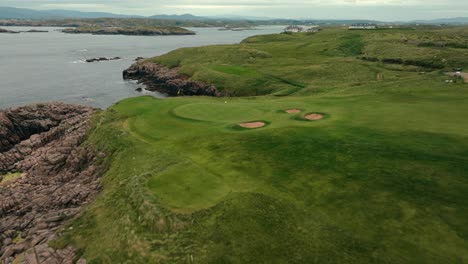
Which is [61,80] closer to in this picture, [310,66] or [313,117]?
[310,66]

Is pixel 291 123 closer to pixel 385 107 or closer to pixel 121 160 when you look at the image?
pixel 385 107

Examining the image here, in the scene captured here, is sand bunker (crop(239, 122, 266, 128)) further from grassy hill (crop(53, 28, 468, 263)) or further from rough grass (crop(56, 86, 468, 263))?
rough grass (crop(56, 86, 468, 263))

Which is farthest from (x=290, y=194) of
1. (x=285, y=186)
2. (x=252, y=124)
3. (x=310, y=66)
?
(x=310, y=66)

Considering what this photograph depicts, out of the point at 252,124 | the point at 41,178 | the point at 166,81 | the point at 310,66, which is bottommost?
the point at 41,178

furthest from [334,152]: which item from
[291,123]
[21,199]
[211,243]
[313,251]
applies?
[21,199]

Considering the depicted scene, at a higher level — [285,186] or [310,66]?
[310,66]

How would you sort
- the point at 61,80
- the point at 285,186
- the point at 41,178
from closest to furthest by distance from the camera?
the point at 285,186 < the point at 41,178 < the point at 61,80

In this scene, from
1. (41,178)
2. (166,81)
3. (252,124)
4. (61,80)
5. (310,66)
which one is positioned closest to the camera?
(41,178)

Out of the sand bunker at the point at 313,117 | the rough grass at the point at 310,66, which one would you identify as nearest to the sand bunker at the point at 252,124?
the sand bunker at the point at 313,117
